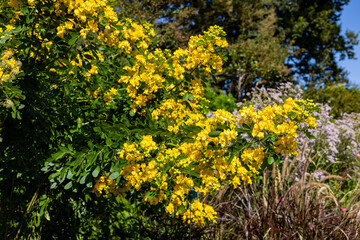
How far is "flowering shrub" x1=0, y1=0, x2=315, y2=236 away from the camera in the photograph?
5.28 ft

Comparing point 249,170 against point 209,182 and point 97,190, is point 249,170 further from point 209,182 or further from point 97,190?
point 97,190

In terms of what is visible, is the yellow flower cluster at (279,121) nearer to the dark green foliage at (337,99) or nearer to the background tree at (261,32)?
the background tree at (261,32)

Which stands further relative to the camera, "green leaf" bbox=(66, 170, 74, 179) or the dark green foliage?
the dark green foliage

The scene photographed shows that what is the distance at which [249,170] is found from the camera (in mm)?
1848

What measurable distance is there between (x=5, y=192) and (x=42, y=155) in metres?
0.54

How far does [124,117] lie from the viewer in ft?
6.52

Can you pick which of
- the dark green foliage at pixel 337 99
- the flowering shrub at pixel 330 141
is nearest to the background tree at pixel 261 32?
the dark green foliage at pixel 337 99

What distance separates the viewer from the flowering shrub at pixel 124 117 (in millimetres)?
1608

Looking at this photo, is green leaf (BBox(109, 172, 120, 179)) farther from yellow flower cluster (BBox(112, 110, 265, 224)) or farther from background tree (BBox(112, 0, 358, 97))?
background tree (BBox(112, 0, 358, 97))

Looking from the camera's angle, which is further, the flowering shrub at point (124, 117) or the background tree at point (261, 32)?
the background tree at point (261, 32)

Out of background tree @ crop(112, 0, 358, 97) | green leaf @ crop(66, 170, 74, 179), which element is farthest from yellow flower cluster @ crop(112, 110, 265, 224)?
background tree @ crop(112, 0, 358, 97)

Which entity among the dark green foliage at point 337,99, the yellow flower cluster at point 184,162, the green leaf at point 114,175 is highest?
the dark green foliage at point 337,99

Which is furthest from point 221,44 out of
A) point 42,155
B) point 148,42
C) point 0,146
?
point 0,146

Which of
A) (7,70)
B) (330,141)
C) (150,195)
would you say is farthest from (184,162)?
(330,141)
